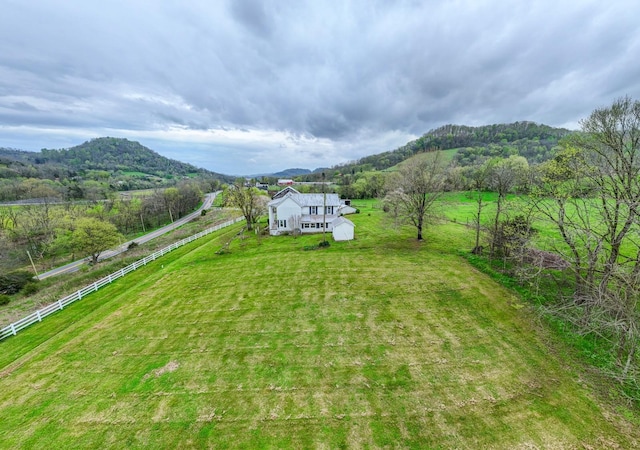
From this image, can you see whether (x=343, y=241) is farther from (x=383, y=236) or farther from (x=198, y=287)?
(x=198, y=287)

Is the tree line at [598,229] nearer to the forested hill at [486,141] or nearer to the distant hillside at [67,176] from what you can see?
the forested hill at [486,141]

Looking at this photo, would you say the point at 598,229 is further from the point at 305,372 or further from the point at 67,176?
the point at 67,176

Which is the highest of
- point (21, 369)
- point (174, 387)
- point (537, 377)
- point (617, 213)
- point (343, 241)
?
point (617, 213)

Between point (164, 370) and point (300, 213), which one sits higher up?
point (300, 213)

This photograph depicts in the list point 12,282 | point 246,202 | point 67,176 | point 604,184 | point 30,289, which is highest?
point 67,176

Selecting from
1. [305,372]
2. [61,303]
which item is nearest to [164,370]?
[305,372]

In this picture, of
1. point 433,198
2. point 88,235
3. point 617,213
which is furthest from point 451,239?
point 88,235

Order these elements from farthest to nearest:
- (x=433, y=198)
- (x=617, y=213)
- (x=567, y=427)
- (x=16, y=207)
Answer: (x=16, y=207) → (x=433, y=198) → (x=617, y=213) → (x=567, y=427)
